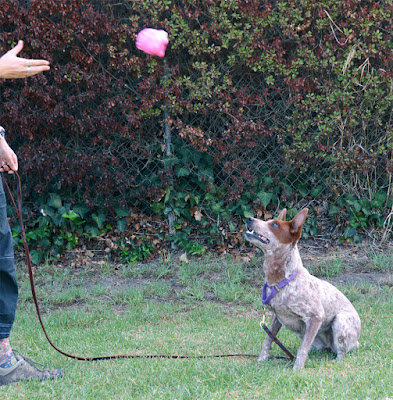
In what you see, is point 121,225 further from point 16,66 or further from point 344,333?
point 16,66

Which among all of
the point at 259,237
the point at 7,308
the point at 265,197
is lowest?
the point at 265,197

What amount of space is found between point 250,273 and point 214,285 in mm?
553

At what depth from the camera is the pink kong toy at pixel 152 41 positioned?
19.9 ft

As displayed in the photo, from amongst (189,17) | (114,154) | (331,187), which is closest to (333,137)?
(331,187)

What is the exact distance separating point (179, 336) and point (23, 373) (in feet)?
4.93

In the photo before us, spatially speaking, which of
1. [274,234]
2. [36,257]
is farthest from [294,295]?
[36,257]

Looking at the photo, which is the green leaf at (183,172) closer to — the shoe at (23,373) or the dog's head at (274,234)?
the dog's head at (274,234)

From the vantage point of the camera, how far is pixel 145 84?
21.0 ft

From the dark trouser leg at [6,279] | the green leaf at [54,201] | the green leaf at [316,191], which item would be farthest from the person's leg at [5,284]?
the green leaf at [316,191]

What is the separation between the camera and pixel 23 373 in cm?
376

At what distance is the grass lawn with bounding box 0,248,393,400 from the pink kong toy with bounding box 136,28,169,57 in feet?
7.97

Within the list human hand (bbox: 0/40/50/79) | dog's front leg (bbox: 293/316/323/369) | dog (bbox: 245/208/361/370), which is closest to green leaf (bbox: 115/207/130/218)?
dog (bbox: 245/208/361/370)

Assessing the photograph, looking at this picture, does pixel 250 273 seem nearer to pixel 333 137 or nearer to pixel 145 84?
pixel 333 137

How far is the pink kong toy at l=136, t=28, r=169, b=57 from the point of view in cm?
607
